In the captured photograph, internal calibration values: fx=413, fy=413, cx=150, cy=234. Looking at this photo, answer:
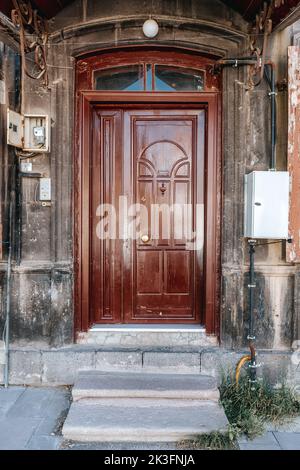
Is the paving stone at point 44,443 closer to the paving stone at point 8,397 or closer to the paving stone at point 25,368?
the paving stone at point 8,397

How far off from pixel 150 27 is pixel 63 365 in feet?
12.8

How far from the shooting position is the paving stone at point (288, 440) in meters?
3.59

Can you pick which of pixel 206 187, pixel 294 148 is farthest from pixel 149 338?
pixel 294 148

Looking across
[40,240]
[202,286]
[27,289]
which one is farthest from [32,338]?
[202,286]

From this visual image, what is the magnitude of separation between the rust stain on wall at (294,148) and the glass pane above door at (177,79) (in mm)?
1040

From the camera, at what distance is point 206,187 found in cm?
496

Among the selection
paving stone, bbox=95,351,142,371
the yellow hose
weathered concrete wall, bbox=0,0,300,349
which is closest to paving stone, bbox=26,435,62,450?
paving stone, bbox=95,351,142,371

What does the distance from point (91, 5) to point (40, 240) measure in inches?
108

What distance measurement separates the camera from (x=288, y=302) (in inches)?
186

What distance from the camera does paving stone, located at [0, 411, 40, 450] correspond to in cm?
354

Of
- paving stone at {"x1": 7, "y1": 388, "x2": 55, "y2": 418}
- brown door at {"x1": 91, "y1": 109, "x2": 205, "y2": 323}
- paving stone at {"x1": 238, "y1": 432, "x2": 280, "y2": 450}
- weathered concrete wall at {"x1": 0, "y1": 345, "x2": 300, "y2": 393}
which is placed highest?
brown door at {"x1": 91, "y1": 109, "x2": 205, "y2": 323}

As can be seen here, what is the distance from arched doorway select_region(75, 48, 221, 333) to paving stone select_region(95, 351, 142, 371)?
1.49ft

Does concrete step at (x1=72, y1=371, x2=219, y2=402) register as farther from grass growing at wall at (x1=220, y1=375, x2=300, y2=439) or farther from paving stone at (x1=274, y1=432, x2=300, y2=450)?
paving stone at (x1=274, y1=432, x2=300, y2=450)

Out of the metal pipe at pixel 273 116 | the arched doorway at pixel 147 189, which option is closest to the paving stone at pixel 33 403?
the arched doorway at pixel 147 189
